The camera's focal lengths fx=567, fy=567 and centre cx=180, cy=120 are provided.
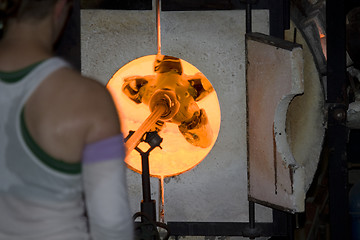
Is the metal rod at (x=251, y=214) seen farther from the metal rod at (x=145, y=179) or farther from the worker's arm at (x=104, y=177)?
the worker's arm at (x=104, y=177)

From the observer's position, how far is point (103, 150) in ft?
4.44

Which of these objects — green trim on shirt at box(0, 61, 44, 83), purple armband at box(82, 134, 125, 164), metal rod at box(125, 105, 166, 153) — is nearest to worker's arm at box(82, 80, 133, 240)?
purple armband at box(82, 134, 125, 164)

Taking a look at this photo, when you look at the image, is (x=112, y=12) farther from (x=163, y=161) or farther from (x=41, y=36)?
(x=41, y=36)

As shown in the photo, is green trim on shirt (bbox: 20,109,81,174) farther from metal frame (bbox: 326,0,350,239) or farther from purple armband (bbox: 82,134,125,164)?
metal frame (bbox: 326,0,350,239)

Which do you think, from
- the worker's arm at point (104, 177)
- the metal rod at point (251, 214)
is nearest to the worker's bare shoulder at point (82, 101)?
the worker's arm at point (104, 177)

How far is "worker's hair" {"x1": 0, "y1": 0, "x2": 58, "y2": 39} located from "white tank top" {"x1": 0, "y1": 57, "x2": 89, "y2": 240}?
0.14 metres

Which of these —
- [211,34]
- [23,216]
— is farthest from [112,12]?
[23,216]

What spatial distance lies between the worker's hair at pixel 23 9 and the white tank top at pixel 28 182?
14cm

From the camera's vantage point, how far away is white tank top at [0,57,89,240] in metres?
1.32

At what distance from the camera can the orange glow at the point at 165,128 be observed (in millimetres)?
3984

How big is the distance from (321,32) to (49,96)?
9.12 ft

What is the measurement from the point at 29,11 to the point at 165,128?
2964mm

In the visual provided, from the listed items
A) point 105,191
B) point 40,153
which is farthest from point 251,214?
point 40,153

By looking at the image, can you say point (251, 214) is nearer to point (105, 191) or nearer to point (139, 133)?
point (139, 133)
